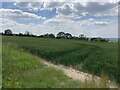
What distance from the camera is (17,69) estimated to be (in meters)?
17.2

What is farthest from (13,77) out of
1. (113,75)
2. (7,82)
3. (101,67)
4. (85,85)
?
(101,67)

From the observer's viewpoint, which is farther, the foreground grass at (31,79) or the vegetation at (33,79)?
the foreground grass at (31,79)

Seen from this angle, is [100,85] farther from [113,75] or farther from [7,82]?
[113,75]

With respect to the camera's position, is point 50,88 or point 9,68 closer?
point 50,88

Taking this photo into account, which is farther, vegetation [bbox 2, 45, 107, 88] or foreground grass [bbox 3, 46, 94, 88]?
foreground grass [bbox 3, 46, 94, 88]

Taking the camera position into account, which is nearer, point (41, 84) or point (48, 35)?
point (41, 84)

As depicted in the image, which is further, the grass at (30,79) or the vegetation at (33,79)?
the grass at (30,79)

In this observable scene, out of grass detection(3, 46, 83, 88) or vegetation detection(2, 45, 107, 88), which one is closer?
vegetation detection(2, 45, 107, 88)

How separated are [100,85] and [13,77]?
4458mm

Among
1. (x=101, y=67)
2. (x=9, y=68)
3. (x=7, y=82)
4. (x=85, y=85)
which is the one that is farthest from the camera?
(x=101, y=67)

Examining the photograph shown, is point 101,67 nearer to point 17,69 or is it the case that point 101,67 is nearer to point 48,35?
point 17,69

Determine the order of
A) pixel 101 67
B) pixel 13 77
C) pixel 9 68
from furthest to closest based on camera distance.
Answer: pixel 101 67, pixel 9 68, pixel 13 77

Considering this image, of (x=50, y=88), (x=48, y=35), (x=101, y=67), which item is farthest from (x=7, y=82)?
(x=48, y=35)

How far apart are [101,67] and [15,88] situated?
40.5 feet
